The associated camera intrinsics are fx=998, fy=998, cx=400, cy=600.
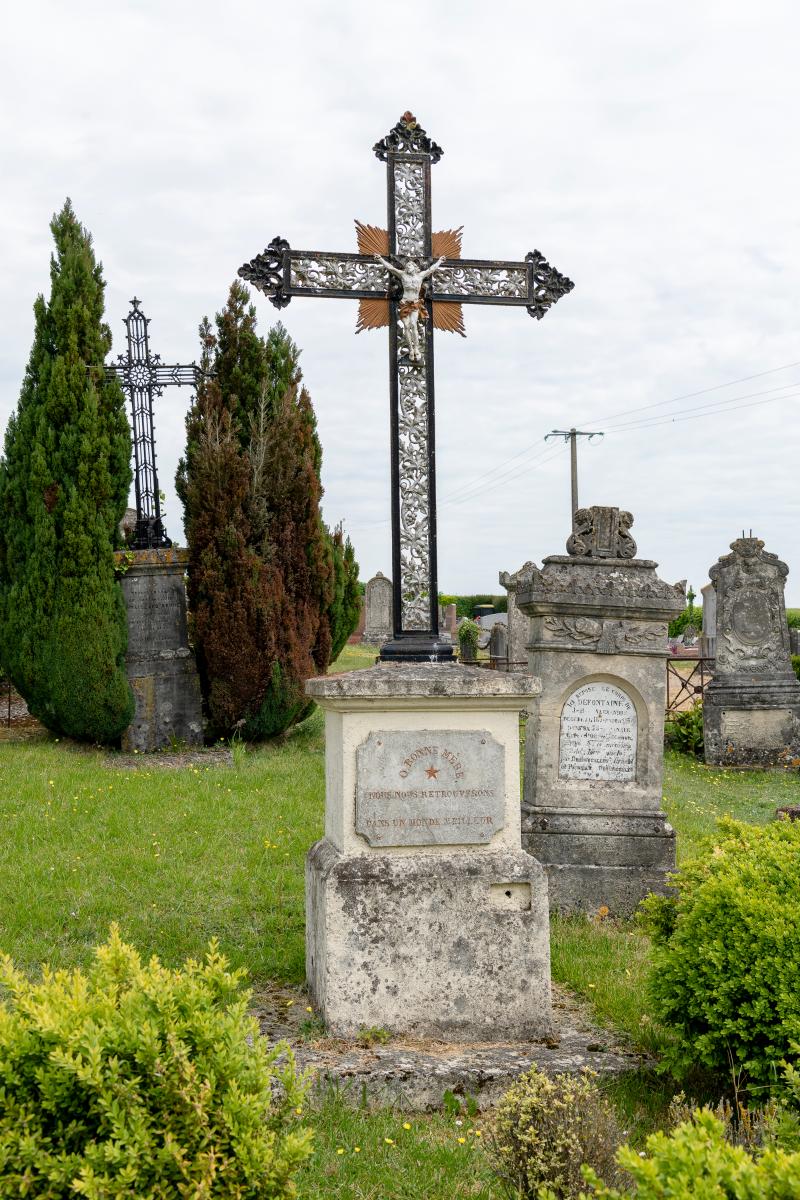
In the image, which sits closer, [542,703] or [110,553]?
[542,703]

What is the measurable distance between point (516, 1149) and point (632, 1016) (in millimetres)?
1664

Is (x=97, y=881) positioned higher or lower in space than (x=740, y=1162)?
lower

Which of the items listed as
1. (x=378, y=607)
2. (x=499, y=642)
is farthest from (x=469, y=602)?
(x=499, y=642)

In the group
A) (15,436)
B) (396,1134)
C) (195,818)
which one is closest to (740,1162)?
(396,1134)

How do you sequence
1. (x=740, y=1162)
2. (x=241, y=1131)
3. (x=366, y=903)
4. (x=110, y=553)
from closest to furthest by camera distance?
(x=740, y=1162) < (x=241, y=1131) < (x=366, y=903) < (x=110, y=553)

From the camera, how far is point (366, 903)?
14.4 feet

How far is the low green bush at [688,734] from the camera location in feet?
43.1

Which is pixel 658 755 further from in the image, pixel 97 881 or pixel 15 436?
pixel 15 436

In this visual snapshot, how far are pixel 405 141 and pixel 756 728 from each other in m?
9.35

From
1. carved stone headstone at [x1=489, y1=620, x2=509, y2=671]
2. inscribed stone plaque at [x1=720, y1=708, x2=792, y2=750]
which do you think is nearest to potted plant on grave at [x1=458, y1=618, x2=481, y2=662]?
carved stone headstone at [x1=489, y1=620, x2=509, y2=671]

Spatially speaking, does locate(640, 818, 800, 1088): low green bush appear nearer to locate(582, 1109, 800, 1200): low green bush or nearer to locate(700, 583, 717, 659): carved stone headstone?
locate(582, 1109, 800, 1200): low green bush

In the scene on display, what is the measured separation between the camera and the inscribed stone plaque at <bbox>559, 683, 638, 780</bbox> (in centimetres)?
698

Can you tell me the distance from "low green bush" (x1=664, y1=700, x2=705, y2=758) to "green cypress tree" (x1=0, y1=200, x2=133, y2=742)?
7193mm

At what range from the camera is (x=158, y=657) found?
1202 centimetres
